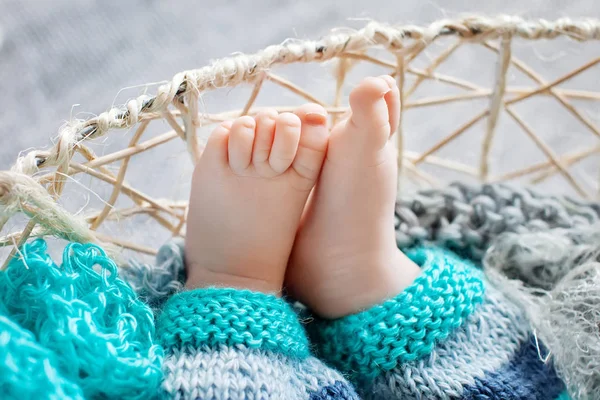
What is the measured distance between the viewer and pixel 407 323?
660 mm

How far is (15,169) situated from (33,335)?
0.48 ft

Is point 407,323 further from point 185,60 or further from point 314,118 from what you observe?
point 185,60

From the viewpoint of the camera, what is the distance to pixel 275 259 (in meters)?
0.71

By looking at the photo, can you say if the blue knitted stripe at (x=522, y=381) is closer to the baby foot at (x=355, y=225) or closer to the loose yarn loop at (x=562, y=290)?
the loose yarn loop at (x=562, y=290)

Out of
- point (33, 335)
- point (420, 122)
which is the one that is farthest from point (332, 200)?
point (420, 122)

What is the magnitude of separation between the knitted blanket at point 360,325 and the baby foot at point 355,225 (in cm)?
3

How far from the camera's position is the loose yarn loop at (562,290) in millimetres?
695

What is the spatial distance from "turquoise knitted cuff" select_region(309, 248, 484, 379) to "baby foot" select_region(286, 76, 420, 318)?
0.02m

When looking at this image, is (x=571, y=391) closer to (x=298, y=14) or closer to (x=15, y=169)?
(x=15, y=169)

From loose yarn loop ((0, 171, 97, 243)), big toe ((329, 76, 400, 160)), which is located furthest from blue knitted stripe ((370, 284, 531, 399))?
loose yarn loop ((0, 171, 97, 243))

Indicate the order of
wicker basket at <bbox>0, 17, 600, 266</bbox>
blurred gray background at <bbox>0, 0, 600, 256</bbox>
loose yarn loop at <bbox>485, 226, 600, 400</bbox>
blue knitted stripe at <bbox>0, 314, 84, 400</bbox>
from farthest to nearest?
blurred gray background at <bbox>0, 0, 600, 256</bbox>, loose yarn loop at <bbox>485, 226, 600, 400</bbox>, wicker basket at <bbox>0, 17, 600, 266</bbox>, blue knitted stripe at <bbox>0, 314, 84, 400</bbox>

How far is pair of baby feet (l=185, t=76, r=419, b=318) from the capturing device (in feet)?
2.17

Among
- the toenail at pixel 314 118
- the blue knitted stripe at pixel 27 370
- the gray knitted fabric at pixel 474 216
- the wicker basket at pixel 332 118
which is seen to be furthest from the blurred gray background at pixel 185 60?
the blue knitted stripe at pixel 27 370

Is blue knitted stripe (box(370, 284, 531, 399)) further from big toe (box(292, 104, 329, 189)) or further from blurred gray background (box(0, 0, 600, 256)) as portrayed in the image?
blurred gray background (box(0, 0, 600, 256))
